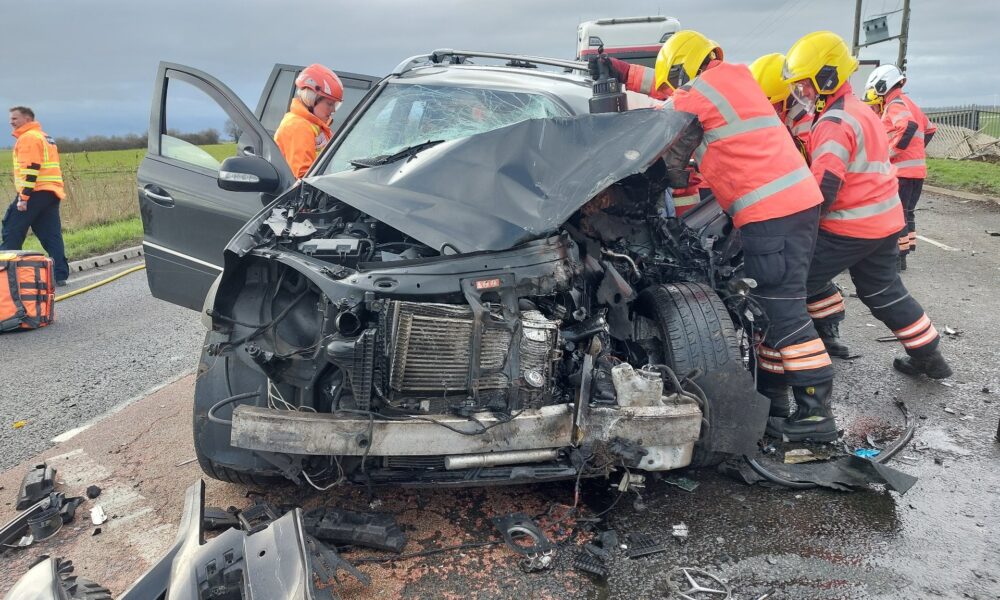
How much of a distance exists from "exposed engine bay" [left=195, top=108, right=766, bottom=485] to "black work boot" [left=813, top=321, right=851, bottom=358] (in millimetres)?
2315

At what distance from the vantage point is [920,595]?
2379 mm

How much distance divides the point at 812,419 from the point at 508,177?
2112 millimetres

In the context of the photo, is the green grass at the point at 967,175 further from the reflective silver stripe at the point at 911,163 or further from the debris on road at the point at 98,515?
the debris on road at the point at 98,515

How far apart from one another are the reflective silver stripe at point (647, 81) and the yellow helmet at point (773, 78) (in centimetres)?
101

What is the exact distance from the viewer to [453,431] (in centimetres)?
239

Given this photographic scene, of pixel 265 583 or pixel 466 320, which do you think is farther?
pixel 466 320

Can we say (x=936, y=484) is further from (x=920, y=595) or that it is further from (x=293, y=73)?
(x=293, y=73)

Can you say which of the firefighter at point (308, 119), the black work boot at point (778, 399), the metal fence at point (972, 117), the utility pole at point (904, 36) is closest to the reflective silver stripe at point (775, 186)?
the black work boot at point (778, 399)

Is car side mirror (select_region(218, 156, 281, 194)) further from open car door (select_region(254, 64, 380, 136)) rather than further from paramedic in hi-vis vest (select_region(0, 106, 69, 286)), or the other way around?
paramedic in hi-vis vest (select_region(0, 106, 69, 286))

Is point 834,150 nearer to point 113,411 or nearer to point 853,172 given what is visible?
point 853,172

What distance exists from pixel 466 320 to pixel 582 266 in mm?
680

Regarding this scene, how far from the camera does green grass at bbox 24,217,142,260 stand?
950cm

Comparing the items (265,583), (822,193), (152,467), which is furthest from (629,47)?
(265,583)

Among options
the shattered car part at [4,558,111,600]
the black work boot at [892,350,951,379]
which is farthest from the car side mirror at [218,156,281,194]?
the black work boot at [892,350,951,379]
